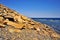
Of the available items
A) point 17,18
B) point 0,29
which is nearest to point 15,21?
point 17,18

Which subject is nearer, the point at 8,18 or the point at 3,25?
the point at 3,25

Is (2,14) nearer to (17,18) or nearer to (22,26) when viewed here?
(17,18)

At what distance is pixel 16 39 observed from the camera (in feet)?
27.2

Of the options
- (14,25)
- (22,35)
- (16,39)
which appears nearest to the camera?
(16,39)

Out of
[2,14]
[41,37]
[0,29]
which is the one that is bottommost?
[41,37]

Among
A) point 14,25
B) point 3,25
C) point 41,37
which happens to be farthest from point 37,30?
point 3,25

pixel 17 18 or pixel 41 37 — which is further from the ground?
pixel 17 18

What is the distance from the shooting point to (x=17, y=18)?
34.3ft

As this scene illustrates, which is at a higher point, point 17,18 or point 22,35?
point 17,18

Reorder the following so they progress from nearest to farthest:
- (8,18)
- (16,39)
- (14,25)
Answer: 1. (16,39)
2. (14,25)
3. (8,18)

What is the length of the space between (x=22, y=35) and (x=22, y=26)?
2.73 ft

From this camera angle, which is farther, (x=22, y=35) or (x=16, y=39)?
(x=22, y=35)

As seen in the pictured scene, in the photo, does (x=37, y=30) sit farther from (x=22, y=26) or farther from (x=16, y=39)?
(x=16, y=39)

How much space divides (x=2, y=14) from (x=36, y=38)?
8.95 feet
